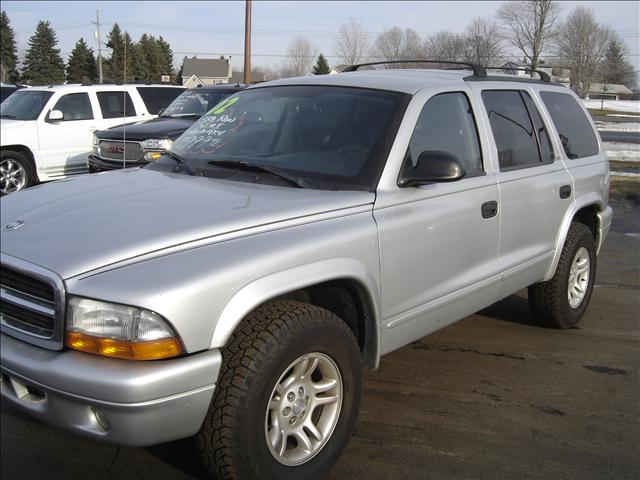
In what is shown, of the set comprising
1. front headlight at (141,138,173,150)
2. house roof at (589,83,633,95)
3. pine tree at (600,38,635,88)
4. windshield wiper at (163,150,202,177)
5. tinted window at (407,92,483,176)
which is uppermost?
pine tree at (600,38,635,88)

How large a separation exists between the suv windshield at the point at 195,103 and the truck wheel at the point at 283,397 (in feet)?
27.8

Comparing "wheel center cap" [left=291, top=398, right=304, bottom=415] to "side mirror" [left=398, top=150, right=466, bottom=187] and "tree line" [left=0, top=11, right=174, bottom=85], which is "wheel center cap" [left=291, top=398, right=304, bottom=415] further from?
"tree line" [left=0, top=11, right=174, bottom=85]

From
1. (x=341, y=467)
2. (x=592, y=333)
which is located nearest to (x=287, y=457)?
(x=341, y=467)

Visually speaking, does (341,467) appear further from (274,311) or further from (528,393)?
(528,393)

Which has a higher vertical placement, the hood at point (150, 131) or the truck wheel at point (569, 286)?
the hood at point (150, 131)

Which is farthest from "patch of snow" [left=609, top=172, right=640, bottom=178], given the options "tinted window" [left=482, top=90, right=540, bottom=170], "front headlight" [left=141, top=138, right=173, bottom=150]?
"tinted window" [left=482, top=90, right=540, bottom=170]

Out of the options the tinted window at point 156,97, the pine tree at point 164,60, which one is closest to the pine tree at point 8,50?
the pine tree at point 164,60

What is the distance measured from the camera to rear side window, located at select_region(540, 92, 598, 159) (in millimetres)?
4879

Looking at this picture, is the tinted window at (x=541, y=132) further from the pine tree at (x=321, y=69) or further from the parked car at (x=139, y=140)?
the parked car at (x=139, y=140)

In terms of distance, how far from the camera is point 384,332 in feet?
10.7

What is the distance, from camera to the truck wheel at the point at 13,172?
10766mm

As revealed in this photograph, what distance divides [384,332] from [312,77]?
71.1 inches

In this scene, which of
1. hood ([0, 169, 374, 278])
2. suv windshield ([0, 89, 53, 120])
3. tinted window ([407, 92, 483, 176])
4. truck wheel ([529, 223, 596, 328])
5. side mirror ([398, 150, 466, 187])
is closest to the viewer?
hood ([0, 169, 374, 278])

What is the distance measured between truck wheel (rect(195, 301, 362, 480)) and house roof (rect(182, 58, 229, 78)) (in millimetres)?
74461
